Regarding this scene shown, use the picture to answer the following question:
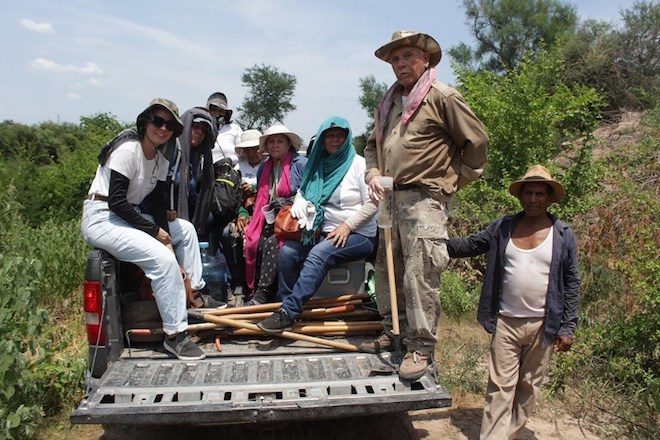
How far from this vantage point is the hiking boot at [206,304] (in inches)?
155

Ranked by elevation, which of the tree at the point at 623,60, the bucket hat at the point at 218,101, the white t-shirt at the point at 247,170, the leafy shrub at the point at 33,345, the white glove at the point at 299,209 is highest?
the tree at the point at 623,60

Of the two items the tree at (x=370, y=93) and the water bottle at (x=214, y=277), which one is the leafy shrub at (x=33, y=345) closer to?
the water bottle at (x=214, y=277)

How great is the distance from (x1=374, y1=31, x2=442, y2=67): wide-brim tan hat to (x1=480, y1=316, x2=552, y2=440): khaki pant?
5.53ft

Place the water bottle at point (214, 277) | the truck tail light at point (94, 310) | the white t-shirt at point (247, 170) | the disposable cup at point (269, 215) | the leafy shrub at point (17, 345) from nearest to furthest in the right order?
the leafy shrub at point (17, 345) → the truck tail light at point (94, 310) → the water bottle at point (214, 277) → the disposable cup at point (269, 215) → the white t-shirt at point (247, 170)

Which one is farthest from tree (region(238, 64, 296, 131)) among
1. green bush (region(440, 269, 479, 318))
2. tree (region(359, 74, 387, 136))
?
green bush (region(440, 269, 479, 318))

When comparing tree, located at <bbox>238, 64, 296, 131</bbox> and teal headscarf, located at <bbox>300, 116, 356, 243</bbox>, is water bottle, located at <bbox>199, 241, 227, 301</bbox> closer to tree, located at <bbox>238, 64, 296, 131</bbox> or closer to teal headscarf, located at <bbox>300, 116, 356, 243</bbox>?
teal headscarf, located at <bbox>300, 116, 356, 243</bbox>

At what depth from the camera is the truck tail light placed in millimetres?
3266

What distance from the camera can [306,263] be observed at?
12.6 ft

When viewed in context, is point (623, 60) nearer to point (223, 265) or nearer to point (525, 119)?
point (525, 119)

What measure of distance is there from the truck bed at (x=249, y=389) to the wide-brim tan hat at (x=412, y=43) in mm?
1889

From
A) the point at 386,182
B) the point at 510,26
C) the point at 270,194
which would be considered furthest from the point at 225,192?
the point at 510,26

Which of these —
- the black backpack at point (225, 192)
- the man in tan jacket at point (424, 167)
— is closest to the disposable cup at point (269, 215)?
the black backpack at point (225, 192)

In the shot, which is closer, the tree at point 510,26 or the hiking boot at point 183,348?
the hiking boot at point 183,348

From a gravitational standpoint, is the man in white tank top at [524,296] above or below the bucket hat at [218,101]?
below
